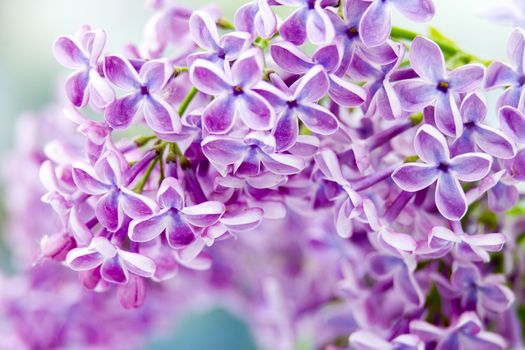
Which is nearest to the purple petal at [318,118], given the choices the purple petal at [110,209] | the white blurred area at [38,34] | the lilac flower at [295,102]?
the lilac flower at [295,102]

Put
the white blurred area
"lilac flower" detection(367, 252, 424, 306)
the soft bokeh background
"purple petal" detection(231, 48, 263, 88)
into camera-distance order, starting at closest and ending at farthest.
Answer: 1. "purple petal" detection(231, 48, 263, 88)
2. "lilac flower" detection(367, 252, 424, 306)
3. the soft bokeh background
4. the white blurred area

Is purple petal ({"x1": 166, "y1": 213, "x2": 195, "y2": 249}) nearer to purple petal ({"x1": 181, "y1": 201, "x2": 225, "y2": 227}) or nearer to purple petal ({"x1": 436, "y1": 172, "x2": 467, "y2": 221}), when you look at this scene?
purple petal ({"x1": 181, "y1": 201, "x2": 225, "y2": 227})

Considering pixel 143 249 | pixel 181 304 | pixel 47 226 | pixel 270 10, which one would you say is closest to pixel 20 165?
pixel 47 226

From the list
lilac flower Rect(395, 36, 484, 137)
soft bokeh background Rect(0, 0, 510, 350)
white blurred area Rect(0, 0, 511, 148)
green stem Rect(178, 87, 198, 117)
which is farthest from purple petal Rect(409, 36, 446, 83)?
white blurred area Rect(0, 0, 511, 148)

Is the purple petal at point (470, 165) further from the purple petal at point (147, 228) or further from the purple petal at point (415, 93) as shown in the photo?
the purple petal at point (147, 228)

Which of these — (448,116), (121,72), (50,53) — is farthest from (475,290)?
(50,53)

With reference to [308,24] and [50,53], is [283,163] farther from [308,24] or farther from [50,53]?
[50,53]
